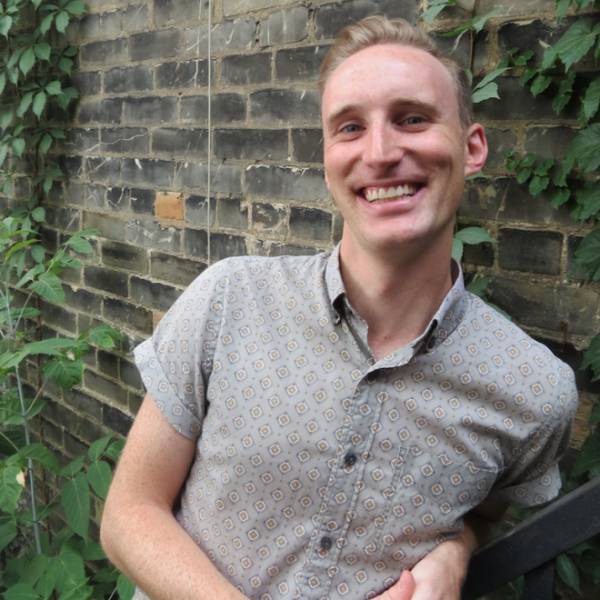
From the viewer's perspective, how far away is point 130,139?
2891mm

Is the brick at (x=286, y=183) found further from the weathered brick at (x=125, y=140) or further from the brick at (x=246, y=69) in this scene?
the weathered brick at (x=125, y=140)

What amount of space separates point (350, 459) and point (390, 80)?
645 mm

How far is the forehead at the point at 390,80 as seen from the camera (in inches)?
53.2

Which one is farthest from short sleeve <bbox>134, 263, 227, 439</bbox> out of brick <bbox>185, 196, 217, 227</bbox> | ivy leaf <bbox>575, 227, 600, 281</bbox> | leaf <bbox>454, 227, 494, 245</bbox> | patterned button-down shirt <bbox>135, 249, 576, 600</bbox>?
brick <bbox>185, 196, 217, 227</bbox>

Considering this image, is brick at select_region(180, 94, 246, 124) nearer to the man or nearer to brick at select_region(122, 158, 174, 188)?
brick at select_region(122, 158, 174, 188)

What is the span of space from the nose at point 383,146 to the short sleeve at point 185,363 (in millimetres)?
363

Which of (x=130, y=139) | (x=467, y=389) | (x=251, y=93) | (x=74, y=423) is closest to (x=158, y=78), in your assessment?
(x=130, y=139)

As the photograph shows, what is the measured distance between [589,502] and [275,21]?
1.59 m

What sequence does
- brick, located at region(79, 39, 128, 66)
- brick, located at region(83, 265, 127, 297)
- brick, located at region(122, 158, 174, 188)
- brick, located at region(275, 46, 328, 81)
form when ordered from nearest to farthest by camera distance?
brick, located at region(275, 46, 328, 81) → brick, located at region(122, 158, 174, 188) → brick, located at region(79, 39, 128, 66) → brick, located at region(83, 265, 127, 297)

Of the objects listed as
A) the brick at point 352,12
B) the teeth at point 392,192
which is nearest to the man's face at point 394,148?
the teeth at point 392,192

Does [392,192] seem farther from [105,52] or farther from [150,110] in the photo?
[105,52]

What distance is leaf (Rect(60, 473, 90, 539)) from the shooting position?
2406 millimetres

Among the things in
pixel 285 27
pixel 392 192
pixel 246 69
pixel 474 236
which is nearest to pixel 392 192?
pixel 392 192

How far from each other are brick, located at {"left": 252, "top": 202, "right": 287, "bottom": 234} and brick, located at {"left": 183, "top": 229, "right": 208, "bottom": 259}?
27 centimetres
